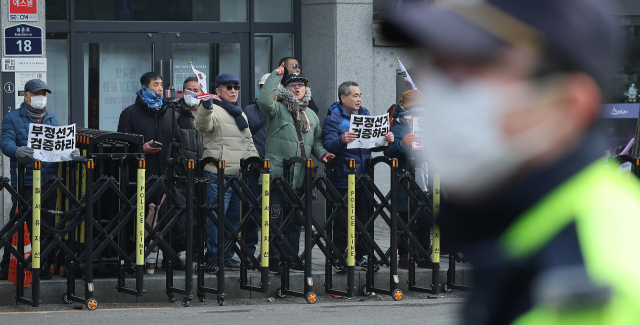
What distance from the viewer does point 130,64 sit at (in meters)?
12.8

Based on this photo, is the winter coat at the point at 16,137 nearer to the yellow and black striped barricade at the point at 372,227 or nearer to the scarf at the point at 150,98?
the scarf at the point at 150,98

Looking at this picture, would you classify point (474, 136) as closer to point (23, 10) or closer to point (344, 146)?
point (344, 146)

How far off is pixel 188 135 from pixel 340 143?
1599mm

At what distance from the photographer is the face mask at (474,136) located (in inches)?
39.2

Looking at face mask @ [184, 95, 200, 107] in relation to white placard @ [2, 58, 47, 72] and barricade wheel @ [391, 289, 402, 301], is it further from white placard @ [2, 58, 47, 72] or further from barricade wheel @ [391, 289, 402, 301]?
white placard @ [2, 58, 47, 72]

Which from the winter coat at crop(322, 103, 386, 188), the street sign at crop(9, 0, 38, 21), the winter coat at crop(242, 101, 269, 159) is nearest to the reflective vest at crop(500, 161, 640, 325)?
the winter coat at crop(322, 103, 386, 188)

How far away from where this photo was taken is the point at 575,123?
0.98m

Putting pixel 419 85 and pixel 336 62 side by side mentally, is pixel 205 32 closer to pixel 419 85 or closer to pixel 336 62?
pixel 336 62

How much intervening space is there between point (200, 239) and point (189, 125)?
6.34 ft

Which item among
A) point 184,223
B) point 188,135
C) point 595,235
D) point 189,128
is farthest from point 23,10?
point 595,235

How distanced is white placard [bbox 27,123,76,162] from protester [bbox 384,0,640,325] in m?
6.56

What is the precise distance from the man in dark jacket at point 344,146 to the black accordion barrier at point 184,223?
0.08m

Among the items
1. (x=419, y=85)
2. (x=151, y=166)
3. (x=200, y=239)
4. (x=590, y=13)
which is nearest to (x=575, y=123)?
(x=590, y=13)

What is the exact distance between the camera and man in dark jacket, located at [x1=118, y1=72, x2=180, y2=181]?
8.84 meters
